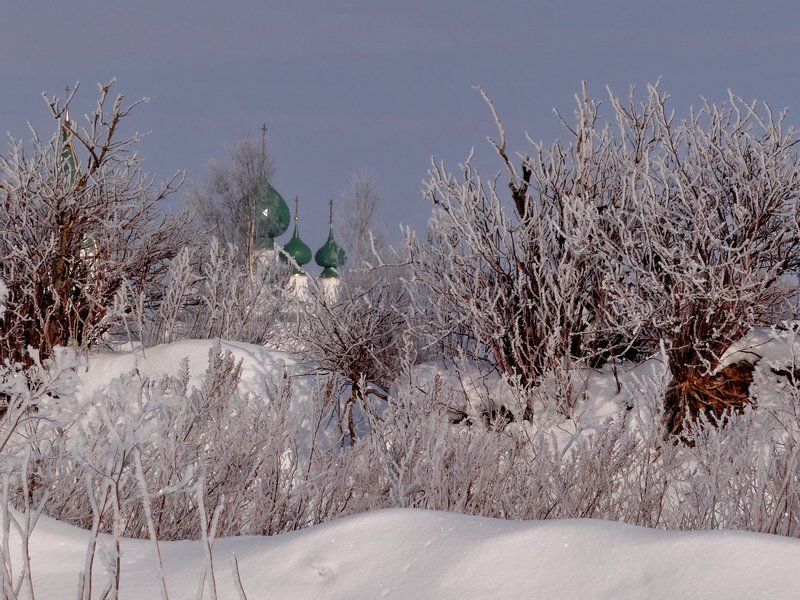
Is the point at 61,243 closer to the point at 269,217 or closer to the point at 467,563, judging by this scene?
the point at 467,563

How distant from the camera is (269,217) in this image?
27578 mm

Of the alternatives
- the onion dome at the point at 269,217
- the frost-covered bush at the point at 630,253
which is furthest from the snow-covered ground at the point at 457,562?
the onion dome at the point at 269,217

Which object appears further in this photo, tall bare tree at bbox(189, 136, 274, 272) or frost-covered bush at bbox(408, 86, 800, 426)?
tall bare tree at bbox(189, 136, 274, 272)

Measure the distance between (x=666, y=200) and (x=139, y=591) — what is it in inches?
246

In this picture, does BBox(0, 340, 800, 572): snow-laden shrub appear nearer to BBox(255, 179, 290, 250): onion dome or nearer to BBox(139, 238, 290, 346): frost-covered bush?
BBox(139, 238, 290, 346): frost-covered bush

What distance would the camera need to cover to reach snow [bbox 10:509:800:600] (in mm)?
2150

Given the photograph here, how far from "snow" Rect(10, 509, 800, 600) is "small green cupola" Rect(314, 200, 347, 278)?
2936cm

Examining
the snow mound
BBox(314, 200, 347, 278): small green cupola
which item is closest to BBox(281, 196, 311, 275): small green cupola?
BBox(314, 200, 347, 278): small green cupola

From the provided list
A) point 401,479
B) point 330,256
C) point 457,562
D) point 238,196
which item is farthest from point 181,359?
point 330,256

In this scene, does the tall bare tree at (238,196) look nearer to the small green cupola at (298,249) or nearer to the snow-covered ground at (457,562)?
the small green cupola at (298,249)

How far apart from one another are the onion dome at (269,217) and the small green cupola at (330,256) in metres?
2.50

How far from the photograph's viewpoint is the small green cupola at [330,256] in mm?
32375

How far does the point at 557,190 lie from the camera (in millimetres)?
8062

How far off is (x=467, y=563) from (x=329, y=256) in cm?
3078
